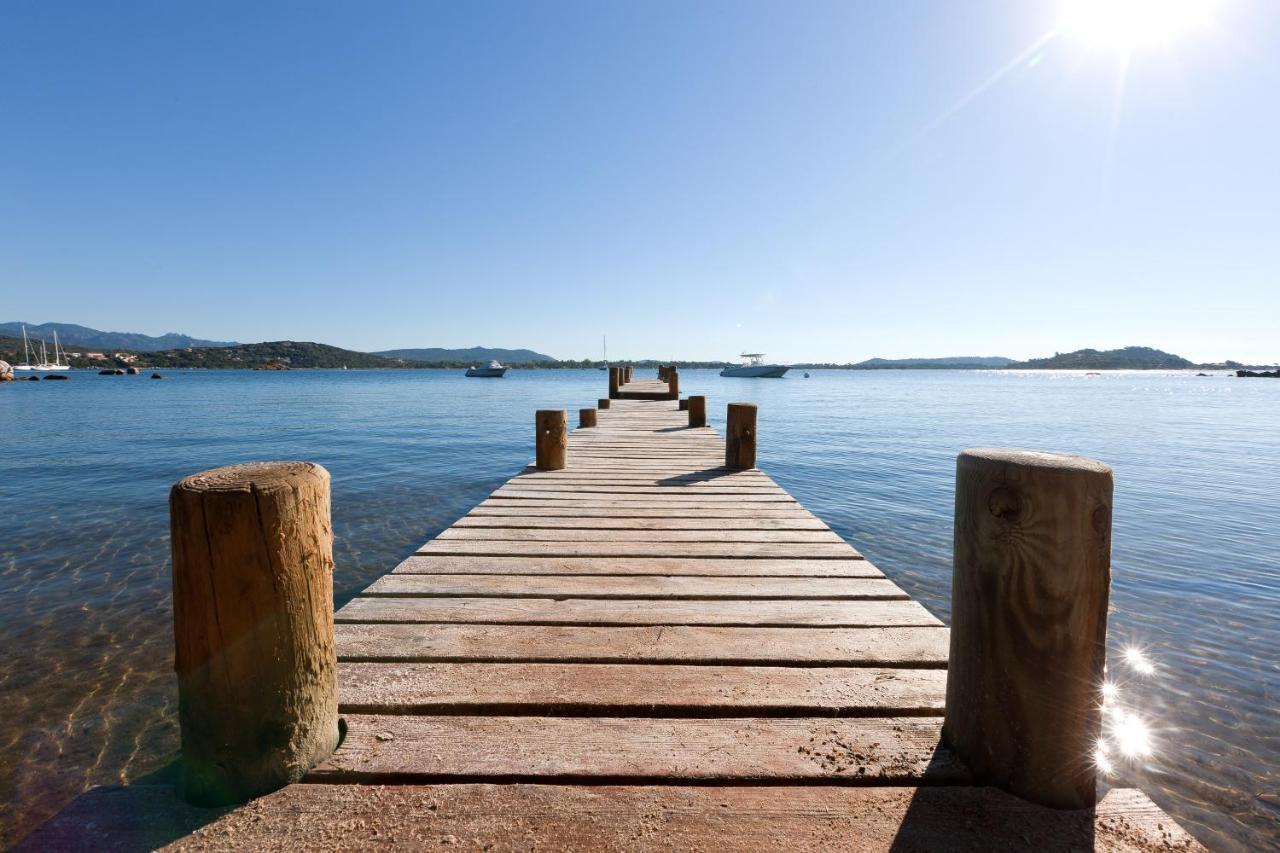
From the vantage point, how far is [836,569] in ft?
12.2

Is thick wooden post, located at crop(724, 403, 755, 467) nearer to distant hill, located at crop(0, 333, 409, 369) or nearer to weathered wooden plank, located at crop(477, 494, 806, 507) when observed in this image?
weathered wooden plank, located at crop(477, 494, 806, 507)

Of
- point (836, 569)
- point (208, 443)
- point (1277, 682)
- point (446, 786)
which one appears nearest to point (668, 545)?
point (836, 569)

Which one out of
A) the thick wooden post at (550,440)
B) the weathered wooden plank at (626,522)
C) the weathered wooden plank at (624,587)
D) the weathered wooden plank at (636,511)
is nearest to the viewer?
the weathered wooden plank at (624,587)

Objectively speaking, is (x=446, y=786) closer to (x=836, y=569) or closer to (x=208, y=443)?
(x=836, y=569)

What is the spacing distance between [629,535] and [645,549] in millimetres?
356

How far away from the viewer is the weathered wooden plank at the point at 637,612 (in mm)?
2898

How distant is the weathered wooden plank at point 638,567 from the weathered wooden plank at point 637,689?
116 cm

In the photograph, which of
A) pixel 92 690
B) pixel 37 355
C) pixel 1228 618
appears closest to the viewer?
pixel 92 690

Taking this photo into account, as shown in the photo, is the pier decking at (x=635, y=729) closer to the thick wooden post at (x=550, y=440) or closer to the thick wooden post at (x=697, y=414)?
the thick wooden post at (x=550, y=440)

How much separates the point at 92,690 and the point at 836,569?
534cm

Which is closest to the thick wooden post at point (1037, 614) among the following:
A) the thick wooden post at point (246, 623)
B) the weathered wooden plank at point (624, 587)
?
the weathered wooden plank at point (624, 587)

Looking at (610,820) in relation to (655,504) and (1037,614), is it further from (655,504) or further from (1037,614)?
(655,504)

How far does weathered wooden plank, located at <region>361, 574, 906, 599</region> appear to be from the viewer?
325 centimetres

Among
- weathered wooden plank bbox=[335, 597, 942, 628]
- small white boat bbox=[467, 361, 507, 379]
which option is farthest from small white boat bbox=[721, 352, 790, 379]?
weathered wooden plank bbox=[335, 597, 942, 628]
